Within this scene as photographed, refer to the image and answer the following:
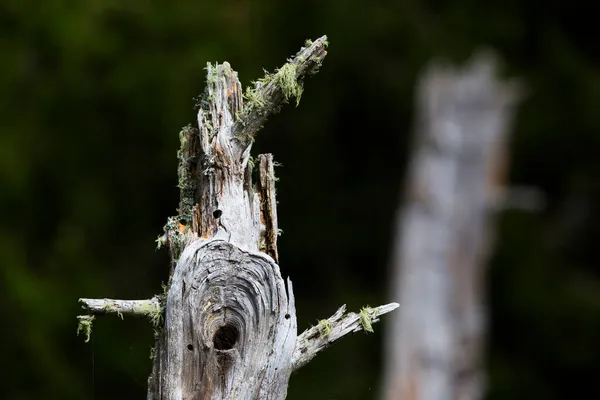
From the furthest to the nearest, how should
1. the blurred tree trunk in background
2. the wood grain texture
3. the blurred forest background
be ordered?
1. the blurred forest background
2. the blurred tree trunk in background
3. the wood grain texture

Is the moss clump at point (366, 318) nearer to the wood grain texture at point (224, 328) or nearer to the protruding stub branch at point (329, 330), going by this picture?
the protruding stub branch at point (329, 330)

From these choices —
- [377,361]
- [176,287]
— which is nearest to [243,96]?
[176,287]

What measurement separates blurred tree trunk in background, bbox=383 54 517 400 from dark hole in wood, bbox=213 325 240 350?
155 inches

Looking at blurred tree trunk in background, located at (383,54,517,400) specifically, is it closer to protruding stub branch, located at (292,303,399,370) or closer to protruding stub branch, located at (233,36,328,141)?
protruding stub branch, located at (292,303,399,370)

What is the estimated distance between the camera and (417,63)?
8852mm

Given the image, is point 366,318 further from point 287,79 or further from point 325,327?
point 287,79

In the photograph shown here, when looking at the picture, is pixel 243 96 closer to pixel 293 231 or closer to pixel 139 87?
pixel 139 87

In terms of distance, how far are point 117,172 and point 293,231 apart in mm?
2247

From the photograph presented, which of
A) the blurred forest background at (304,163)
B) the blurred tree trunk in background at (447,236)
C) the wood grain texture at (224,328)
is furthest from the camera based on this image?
the blurred forest background at (304,163)

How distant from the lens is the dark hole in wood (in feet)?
4.36

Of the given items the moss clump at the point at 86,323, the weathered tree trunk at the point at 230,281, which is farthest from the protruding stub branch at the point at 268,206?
the moss clump at the point at 86,323

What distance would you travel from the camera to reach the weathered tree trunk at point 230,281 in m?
1.29

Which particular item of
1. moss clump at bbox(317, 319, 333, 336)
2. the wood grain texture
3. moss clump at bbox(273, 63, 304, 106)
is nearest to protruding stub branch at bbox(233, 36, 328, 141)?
moss clump at bbox(273, 63, 304, 106)

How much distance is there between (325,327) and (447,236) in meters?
4.25
